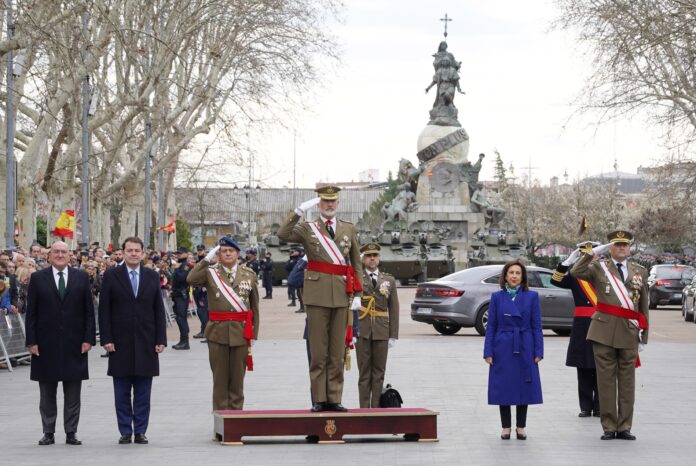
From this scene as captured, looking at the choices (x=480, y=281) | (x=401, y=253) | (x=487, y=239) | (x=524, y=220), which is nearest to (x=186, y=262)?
(x=480, y=281)

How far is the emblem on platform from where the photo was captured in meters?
13.2

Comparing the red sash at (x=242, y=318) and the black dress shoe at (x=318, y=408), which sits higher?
the red sash at (x=242, y=318)

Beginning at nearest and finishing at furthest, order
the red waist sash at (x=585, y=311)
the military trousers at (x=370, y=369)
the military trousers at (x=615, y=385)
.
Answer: the military trousers at (x=615, y=385)
the military trousers at (x=370, y=369)
the red waist sash at (x=585, y=311)

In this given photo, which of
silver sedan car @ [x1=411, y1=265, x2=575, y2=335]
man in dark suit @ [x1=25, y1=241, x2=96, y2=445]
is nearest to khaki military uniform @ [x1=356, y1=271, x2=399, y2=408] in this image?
man in dark suit @ [x1=25, y1=241, x2=96, y2=445]

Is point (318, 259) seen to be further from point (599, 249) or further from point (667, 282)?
point (667, 282)

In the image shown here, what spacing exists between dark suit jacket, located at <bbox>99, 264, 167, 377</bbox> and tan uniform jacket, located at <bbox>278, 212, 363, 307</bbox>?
1.35 m

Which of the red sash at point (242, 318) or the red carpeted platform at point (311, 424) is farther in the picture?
the red sash at point (242, 318)

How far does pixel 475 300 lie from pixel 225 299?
15.2 m

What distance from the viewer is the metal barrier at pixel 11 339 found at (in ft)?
71.6

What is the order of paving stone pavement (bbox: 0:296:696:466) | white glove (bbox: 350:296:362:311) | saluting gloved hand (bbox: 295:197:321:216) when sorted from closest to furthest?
paving stone pavement (bbox: 0:296:696:466) → saluting gloved hand (bbox: 295:197:321:216) → white glove (bbox: 350:296:362:311)

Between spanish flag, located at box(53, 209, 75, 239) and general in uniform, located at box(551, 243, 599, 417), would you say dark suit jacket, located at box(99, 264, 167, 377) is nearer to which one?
general in uniform, located at box(551, 243, 599, 417)

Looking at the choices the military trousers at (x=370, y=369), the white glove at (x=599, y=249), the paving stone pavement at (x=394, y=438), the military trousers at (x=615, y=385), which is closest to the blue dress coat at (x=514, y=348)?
the paving stone pavement at (x=394, y=438)

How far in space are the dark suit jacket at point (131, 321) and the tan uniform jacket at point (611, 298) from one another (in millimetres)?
3989

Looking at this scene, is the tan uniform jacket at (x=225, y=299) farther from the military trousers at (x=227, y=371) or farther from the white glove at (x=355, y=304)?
the white glove at (x=355, y=304)
